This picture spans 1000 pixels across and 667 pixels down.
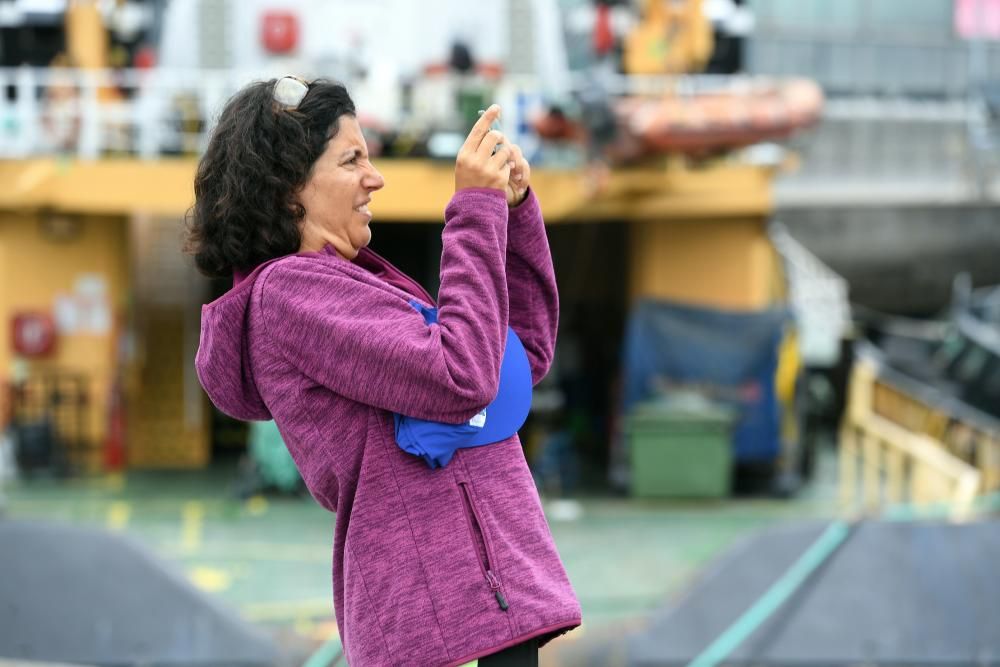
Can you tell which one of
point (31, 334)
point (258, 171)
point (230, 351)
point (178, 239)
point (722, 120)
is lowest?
point (31, 334)

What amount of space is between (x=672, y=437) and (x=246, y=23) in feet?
28.1

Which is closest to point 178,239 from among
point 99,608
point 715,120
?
point 715,120

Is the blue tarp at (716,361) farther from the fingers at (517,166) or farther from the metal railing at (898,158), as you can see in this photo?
the fingers at (517,166)

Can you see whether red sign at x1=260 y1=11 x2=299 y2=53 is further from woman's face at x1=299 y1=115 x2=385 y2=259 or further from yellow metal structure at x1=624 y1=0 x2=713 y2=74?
woman's face at x1=299 y1=115 x2=385 y2=259

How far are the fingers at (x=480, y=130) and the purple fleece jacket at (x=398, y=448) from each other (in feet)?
0.22

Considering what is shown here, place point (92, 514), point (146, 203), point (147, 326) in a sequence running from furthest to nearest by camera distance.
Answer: point (147, 326), point (146, 203), point (92, 514)

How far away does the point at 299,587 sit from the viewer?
1061cm

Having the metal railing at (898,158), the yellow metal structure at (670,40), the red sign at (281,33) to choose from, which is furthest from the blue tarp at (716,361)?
the metal railing at (898,158)

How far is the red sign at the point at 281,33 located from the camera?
18078 mm

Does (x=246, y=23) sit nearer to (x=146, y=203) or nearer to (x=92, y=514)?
(x=146, y=203)

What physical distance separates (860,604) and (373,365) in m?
4.35

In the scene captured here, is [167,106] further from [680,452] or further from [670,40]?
[680,452]

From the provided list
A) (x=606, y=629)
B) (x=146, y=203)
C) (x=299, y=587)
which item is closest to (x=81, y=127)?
(x=146, y=203)

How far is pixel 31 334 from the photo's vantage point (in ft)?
50.9
